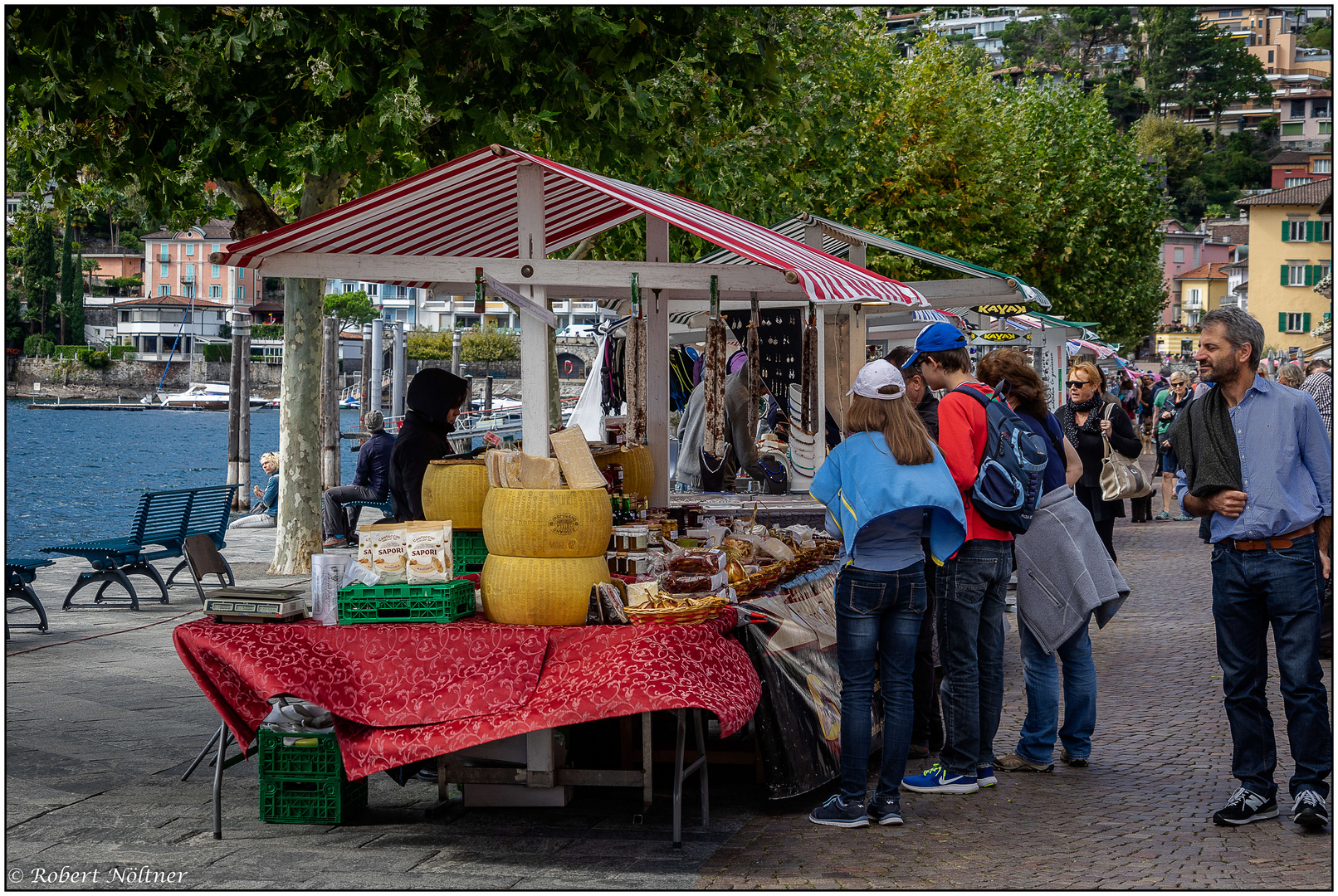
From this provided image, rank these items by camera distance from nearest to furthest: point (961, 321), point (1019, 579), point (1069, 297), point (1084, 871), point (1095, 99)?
point (1084, 871) → point (1019, 579) → point (961, 321) → point (1069, 297) → point (1095, 99)

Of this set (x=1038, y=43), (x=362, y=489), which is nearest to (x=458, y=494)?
(x=362, y=489)

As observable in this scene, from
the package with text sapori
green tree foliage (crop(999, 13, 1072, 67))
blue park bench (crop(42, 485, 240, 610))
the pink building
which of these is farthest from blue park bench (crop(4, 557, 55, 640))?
green tree foliage (crop(999, 13, 1072, 67))

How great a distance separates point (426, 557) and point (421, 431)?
1.81m

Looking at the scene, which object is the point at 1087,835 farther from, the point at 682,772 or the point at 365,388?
the point at 365,388

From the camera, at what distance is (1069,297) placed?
3512cm

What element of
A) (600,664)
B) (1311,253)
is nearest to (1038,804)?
(600,664)

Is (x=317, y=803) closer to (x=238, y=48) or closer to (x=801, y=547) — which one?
(x=801, y=547)

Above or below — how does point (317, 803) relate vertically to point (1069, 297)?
below

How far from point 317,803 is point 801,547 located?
254 centimetres

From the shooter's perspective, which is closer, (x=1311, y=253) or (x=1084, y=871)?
(x=1084, y=871)

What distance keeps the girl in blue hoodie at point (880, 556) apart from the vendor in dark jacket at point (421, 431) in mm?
2338

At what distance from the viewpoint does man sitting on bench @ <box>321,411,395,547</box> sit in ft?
48.7

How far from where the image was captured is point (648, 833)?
209 inches

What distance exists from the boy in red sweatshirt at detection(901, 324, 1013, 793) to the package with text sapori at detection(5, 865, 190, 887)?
3061mm
